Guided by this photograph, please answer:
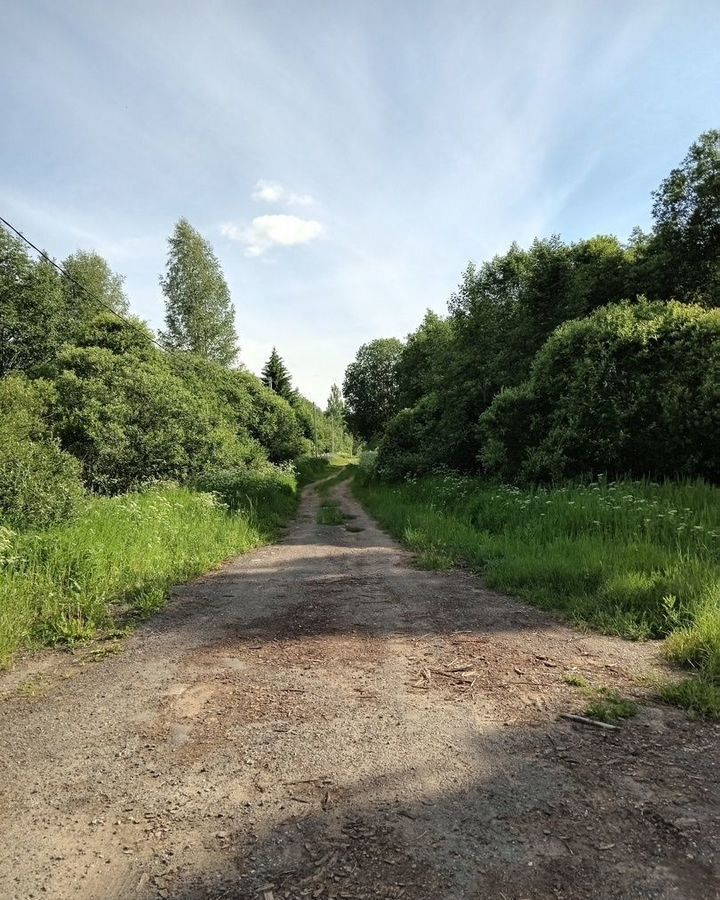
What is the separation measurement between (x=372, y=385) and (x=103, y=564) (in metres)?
53.5

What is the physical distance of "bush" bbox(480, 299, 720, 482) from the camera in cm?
964

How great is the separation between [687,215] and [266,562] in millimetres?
12037

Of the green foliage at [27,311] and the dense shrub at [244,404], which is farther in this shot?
the green foliage at [27,311]

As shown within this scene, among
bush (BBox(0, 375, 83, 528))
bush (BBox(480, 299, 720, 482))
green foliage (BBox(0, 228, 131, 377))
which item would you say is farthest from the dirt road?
green foliage (BBox(0, 228, 131, 377))

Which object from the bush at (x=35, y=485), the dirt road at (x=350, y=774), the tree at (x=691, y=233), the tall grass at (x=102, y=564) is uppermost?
the tree at (x=691, y=233)

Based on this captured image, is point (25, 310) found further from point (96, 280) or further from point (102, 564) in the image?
point (102, 564)

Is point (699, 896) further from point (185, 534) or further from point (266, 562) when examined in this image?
point (185, 534)

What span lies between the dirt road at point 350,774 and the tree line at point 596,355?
22.3 ft

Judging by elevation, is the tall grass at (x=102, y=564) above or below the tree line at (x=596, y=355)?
below

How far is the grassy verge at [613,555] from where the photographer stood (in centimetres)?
430

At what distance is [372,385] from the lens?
193ft

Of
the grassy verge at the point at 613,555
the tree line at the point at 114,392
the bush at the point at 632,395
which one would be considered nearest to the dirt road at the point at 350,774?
the grassy verge at the point at 613,555

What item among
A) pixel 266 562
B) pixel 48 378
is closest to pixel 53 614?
pixel 266 562

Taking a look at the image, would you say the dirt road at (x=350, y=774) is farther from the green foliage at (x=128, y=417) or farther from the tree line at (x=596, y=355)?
the green foliage at (x=128, y=417)
